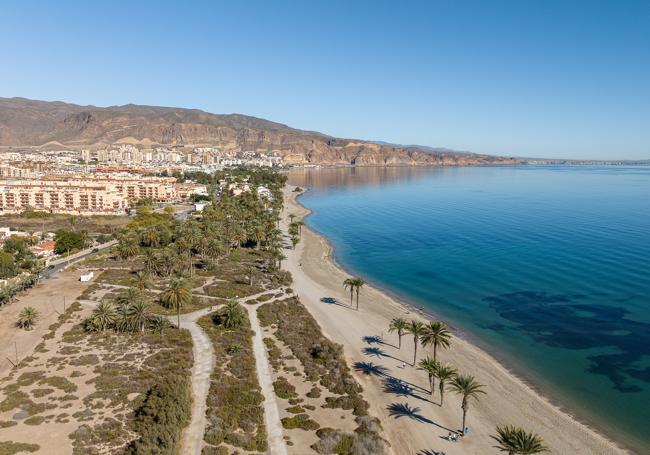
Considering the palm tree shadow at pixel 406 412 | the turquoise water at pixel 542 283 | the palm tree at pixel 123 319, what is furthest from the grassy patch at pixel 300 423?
the palm tree at pixel 123 319

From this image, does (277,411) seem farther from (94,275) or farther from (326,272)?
(94,275)

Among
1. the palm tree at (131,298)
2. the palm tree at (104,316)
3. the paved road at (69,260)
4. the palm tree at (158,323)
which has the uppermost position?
the palm tree at (131,298)

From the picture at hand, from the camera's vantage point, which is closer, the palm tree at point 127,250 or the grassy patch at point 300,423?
the grassy patch at point 300,423

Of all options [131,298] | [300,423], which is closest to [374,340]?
[300,423]

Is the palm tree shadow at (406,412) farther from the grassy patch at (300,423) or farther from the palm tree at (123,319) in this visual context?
the palm tree at (123,319)

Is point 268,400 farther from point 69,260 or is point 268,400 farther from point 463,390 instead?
point 69,260

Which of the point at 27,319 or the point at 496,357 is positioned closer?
the point at 496,357
